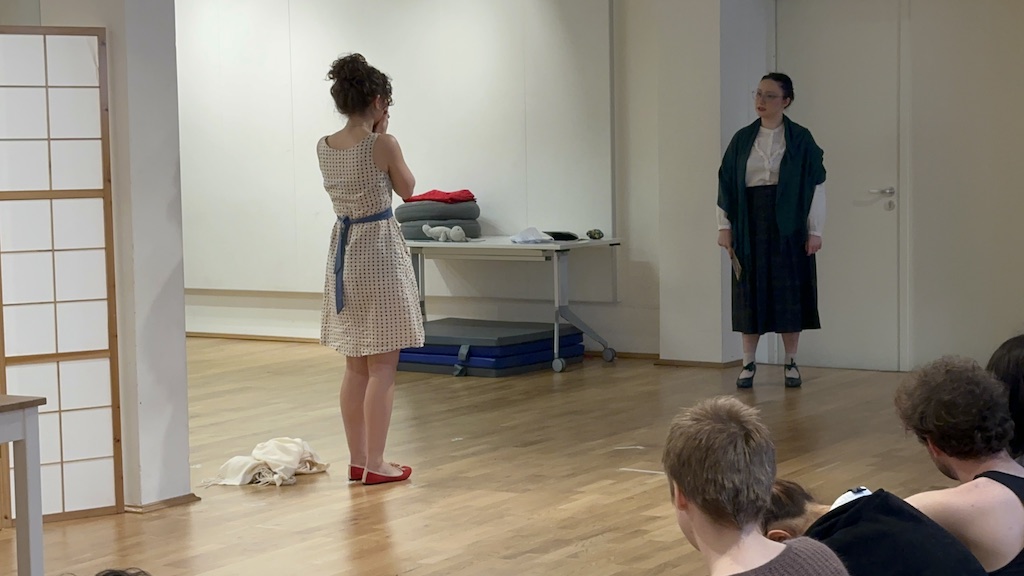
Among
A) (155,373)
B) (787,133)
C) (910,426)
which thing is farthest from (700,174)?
(910,426)

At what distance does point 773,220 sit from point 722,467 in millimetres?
4951

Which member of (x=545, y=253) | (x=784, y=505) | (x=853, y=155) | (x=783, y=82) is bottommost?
(x=784, y=505)

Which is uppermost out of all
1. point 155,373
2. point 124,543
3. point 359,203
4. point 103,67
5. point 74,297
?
point 103,67

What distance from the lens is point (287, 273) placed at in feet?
29.7

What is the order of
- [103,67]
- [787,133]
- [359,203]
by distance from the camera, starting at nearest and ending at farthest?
[103,67] → [359,203] → [787,133]

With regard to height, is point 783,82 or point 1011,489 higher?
point 783,82

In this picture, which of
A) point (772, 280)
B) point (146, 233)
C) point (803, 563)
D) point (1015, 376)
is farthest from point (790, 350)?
point (803, 563)

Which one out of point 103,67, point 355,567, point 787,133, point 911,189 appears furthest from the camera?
point 911,189

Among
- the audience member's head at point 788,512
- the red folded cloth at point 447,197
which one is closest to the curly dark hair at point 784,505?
the audience member's head at point 788,512

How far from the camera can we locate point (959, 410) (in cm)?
201

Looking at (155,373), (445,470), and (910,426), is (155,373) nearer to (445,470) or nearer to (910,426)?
(445,470)

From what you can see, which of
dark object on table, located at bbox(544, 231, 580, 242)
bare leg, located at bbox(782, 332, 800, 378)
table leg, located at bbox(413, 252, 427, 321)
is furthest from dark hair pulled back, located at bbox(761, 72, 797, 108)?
table leg, located at bbox(413, 252, 427, 321)

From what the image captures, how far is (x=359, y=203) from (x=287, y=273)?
4660mm

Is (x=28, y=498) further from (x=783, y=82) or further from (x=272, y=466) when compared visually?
(x=783, y=82)
